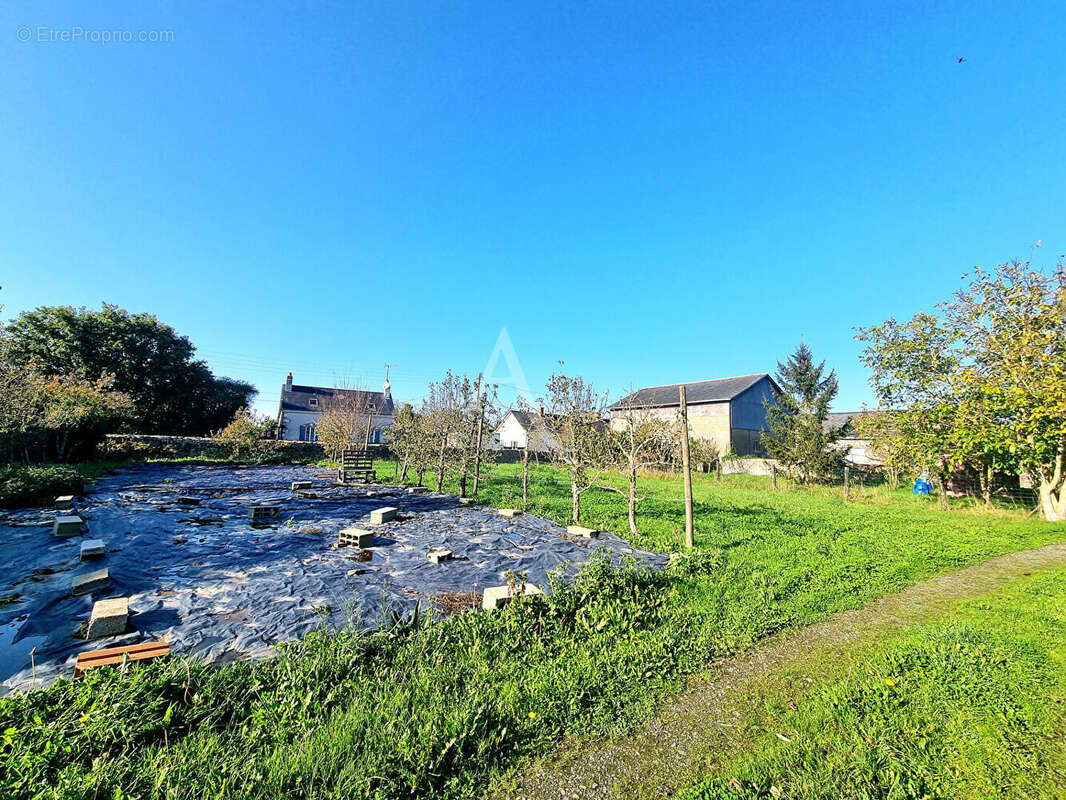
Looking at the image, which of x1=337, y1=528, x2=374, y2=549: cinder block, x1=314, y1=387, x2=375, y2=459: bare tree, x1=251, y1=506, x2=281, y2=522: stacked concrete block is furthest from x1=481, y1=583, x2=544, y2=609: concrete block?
x1=314, y1=387, x2=375, y2=459: bare tree

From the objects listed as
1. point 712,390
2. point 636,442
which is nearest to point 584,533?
point 636,442

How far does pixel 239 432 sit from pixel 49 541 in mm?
18092

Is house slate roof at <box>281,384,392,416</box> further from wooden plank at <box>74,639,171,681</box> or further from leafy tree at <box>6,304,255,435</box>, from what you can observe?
wooden plank at <box>74,639,171,681</box>

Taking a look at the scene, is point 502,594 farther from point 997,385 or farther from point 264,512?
point 997,385

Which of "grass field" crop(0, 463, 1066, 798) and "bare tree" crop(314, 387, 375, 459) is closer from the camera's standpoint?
"grass field" crop(0, 463, 1066, 798)

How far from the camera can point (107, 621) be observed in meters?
3.49

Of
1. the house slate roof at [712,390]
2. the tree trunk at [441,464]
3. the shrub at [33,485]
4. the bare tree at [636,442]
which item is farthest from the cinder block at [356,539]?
the house slate roof at [712,390]

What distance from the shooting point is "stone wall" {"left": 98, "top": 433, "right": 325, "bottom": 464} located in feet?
64.0

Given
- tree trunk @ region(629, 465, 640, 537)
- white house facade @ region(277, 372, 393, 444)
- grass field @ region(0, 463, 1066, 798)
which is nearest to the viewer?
grass field @ region(0, 463, 1066, 798)

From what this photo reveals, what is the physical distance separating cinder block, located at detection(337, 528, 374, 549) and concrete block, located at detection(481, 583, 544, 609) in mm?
3009

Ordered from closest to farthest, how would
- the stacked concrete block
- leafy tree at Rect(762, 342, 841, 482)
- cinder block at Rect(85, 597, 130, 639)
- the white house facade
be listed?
cinder block at Rect(85, 597, 130, 639) < the stacked concrete block < leafy tree at Rect(762, 342, 841, 482) < the white house facade

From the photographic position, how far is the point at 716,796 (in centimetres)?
227

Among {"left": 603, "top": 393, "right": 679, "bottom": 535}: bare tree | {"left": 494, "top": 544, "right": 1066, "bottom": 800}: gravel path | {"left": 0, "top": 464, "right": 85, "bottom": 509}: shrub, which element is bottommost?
{"left": 494, "top": 544, "right": 1066, "bottom": 800}: gravel path

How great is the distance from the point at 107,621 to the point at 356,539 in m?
3.09
